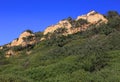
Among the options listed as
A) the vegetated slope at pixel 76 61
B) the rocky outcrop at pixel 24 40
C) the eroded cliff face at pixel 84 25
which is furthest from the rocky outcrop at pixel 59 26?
the vegetated slope at pixel 76 61

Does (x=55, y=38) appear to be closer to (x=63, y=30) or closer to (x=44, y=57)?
(x=63, y=30)

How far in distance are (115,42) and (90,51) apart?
1156 cm

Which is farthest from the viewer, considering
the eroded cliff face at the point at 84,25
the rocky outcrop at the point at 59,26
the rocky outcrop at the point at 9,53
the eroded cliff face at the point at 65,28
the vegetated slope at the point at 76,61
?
the rocky outcrop at the point at 59,26

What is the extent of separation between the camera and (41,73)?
71.9 metres

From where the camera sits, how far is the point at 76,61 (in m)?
78.4

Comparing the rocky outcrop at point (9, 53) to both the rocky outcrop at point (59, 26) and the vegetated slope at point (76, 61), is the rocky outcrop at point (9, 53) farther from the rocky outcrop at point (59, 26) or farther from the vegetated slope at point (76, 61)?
the rocky outcrop at point (59, 26)

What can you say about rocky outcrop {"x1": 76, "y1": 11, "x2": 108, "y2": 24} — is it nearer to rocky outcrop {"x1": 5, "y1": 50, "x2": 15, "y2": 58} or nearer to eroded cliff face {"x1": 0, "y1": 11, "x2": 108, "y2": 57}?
eroded cliff face {"x1": 0, "y1": 11, "x2": 108, "y2": 57}

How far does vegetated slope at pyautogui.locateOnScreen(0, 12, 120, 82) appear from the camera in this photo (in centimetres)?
5797

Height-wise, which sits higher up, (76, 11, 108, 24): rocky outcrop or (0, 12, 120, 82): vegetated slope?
(76, 11, 108, 24): rocky outcrop

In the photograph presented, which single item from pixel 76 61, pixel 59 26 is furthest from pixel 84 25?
pixel 76 61

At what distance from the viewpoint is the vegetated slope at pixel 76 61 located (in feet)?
190

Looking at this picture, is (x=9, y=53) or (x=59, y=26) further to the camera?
(x=59, y=26)

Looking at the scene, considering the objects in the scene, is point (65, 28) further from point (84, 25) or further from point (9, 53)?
point (9, 53)

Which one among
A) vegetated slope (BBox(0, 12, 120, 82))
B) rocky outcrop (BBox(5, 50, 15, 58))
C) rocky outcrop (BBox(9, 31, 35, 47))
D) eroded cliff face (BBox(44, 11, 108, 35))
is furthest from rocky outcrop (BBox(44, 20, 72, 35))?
rocky outcrop (BBox(5, 50, 15, 58))
